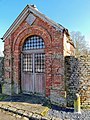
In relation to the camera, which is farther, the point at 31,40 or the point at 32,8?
the point at 31,40

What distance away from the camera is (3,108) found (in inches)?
252

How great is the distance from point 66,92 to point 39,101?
5.77 ft

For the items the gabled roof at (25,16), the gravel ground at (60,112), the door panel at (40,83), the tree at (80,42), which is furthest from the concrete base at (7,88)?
the tree at (80,42)

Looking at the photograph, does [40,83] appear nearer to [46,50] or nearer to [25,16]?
[46,50]

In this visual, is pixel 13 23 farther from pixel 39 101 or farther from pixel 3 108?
pixel 3 108

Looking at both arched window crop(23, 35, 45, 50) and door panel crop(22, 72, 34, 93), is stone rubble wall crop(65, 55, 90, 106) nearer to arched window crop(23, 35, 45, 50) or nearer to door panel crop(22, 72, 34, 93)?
arched window crop(23, 35, 45, 50)

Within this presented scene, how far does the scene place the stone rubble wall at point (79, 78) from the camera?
9086mm

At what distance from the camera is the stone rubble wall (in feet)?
29.8

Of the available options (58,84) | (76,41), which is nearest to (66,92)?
(58,84)

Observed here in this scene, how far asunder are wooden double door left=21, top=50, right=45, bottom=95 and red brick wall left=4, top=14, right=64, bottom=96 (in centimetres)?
43

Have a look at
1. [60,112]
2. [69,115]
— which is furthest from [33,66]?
[69,115]

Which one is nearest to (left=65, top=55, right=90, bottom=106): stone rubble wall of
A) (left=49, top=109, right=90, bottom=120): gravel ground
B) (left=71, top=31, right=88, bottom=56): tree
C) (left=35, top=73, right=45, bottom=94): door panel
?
(left=49, top=109, right=90, bottom=120): gravel ground

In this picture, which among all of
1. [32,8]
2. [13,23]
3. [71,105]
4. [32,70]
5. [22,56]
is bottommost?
[71,105]

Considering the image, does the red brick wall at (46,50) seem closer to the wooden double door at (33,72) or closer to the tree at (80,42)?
the wooden double door at (33,72)
